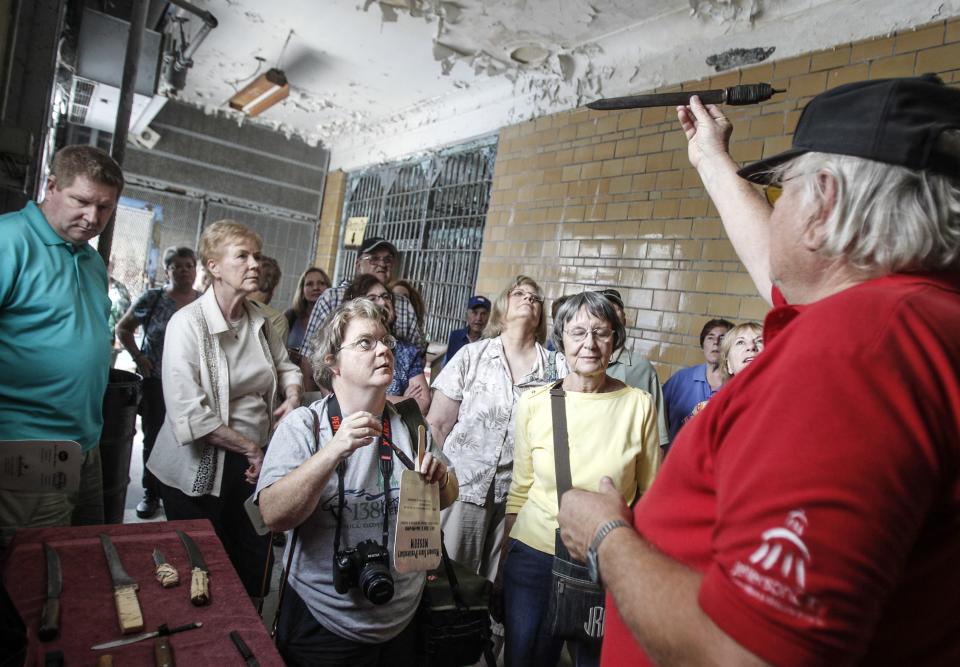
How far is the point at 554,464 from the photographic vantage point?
7.72ft

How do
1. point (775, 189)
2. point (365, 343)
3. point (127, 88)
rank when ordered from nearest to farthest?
1. point (775, 189)
2. point (365, 343)
3. point (127, 88)

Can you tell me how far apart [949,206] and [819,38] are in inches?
154

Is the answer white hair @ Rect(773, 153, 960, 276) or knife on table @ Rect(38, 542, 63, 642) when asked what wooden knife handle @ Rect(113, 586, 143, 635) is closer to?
knife on table @ Rect(38, 542, 63, 642)

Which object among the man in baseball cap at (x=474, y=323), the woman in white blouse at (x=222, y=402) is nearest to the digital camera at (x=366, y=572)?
the woman in white blouse at (x=222, y=402)

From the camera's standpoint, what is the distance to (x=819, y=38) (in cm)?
386

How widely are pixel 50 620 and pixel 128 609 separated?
15 cm

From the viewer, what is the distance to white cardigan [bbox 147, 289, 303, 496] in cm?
255

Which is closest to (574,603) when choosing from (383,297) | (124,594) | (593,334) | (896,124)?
(593,334)

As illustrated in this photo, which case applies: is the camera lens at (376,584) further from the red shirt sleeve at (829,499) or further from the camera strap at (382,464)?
the red shirt sleeve at (829,499)

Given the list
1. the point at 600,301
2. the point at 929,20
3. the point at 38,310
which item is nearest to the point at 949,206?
the point at 600,301

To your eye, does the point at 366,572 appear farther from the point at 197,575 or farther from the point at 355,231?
the point at 355,231

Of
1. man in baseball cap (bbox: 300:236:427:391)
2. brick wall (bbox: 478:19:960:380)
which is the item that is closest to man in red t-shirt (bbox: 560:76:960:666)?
man in baseball cap (bbox: 300:236:427:391)

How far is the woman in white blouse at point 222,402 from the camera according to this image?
2.59 metres

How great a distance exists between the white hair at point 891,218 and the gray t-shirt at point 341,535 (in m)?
1.48
